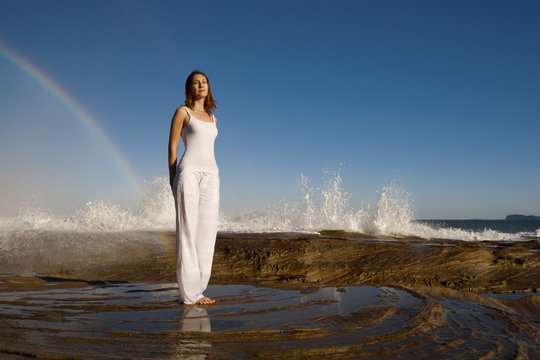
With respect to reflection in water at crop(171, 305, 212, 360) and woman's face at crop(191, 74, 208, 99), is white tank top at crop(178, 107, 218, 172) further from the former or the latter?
reflection in water at crop(171, 305, 212, 360)

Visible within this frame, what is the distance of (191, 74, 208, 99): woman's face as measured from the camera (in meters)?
4.20

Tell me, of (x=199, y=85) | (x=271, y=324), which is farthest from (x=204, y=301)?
(x=199, y=85)

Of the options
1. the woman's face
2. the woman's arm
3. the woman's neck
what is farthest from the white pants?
the woman's face

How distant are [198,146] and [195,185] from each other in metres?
0.40

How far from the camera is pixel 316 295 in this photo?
13.0ft

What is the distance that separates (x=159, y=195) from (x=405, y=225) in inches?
417

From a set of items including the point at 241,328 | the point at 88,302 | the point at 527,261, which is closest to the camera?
the point at 241,328

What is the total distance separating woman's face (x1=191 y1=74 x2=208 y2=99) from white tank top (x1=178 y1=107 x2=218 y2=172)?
0.81 feet

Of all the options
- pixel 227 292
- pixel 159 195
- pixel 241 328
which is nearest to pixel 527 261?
pixel 227 292

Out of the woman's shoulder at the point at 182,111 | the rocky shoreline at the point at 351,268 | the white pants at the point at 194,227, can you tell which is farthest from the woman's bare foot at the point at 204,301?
the woman's shoulder at the point at 182,111

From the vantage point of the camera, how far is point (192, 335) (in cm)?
246

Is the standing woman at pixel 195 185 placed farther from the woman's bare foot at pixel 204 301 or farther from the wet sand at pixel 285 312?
the wet sand at pixel 285 312

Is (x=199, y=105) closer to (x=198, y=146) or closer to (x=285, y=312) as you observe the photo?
(x=198, y=146)

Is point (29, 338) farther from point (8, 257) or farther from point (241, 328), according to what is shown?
point (8, 257)
